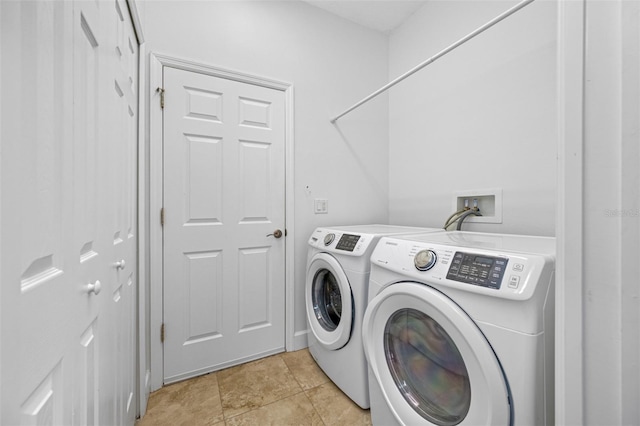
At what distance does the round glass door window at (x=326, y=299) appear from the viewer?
160 centimetres

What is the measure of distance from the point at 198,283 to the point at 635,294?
1820mm

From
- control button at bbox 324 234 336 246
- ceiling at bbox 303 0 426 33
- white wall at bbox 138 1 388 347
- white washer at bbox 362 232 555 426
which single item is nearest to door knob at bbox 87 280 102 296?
white washer at bbox 362 232 555 426

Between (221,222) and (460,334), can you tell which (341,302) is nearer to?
(460,334)

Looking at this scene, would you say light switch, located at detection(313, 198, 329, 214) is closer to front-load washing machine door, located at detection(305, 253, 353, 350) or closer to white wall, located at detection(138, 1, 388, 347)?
white wall, located at detection(138, 1, 388, 347)

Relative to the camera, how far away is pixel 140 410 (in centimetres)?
129

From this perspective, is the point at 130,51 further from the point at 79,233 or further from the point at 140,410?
the point at 140,410

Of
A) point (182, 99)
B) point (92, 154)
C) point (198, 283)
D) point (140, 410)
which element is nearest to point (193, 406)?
point (140, 410)

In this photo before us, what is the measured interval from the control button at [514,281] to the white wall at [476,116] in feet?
2.81

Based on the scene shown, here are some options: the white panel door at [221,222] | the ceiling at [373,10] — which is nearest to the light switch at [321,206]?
the white panel door at [221,222]

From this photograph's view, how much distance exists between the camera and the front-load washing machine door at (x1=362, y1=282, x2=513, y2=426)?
73cm

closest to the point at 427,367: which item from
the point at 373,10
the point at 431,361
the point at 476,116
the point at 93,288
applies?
the point at 431,361

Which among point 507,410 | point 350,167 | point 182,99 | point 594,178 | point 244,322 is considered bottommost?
point 244,322

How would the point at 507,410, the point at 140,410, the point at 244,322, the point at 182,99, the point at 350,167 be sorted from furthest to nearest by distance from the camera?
the point at 350,167 < the point at 244,322 < the point at 182,99 < the point at 140,410 < the point at 507,410

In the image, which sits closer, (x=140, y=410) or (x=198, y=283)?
(x=140, y=410)
